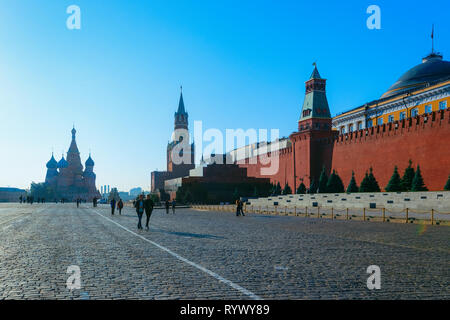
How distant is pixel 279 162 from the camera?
56.9 metres

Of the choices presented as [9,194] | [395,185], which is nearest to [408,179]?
[395,185]

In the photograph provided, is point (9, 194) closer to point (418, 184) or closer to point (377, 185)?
point (377, 185)

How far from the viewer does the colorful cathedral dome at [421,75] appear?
1790 inches

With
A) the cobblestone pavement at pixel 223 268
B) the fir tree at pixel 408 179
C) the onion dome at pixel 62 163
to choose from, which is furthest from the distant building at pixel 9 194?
the cobblestone pavement at pixel 223 268

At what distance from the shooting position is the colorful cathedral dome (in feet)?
149

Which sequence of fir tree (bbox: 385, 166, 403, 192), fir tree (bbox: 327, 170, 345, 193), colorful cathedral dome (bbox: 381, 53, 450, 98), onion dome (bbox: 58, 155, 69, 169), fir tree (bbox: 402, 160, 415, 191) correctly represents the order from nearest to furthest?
fir tree (bbox: 402, 160, 415, 191) < fir tree (bbox: 385, 166, 403, 192) < fir tree (bbox: 327, 170, 345, 193) < colorful cathedral dome (bbox: 381, 53, 450, 98) < onion dome (bbox: 58, 155, 69, 169)

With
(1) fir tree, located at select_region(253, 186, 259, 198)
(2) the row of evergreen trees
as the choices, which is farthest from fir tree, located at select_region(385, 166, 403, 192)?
(1) fir tree, located at select_region(253, 186, 259, 198)

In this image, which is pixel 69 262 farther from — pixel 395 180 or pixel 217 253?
pixel 395 180

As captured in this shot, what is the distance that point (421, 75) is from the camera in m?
46.6

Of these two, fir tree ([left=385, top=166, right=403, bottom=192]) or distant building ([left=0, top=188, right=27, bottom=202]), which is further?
distant building ([left=0, top=188, right=27, bottom=202])

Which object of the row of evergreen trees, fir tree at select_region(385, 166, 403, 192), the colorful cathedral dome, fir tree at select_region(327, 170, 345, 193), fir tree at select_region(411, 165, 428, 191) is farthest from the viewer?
the colorful cathedral dome

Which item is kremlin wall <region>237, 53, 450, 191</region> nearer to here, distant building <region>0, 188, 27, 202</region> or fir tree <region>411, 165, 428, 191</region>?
fir tree <region>411, 165, 428, 191</region>

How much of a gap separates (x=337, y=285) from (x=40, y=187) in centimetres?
12786
